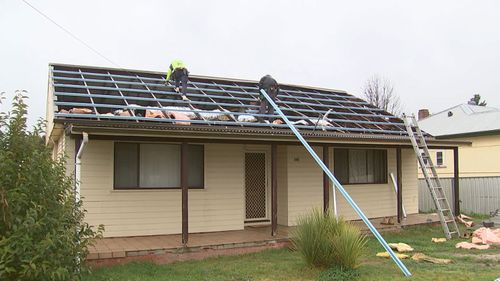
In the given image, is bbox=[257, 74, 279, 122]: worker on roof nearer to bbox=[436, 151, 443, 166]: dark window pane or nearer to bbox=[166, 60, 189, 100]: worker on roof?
bbox=[166, 60, 189, 100]: worker on roof

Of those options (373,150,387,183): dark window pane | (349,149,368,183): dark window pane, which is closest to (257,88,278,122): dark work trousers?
(349,149,368,183): dark window pane

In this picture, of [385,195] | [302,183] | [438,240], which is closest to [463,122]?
[385,195]

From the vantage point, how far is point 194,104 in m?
12.9

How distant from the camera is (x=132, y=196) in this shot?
1109 cm

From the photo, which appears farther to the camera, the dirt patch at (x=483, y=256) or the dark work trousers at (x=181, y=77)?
the dark work trousers at (x=181, y=77)

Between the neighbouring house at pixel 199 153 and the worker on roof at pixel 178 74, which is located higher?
the worker on roof at pixel 178 74

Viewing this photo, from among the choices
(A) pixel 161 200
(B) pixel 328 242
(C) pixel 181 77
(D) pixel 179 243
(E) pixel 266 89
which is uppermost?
(C) pixel 181 77

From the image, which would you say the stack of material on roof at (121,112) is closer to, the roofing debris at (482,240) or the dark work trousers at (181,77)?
the dark work trousers at (181,77)

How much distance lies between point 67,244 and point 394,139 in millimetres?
9678

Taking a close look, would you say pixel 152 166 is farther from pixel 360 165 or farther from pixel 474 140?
pixel 474 140

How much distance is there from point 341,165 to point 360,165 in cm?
84

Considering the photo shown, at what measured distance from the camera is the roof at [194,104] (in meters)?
10.8

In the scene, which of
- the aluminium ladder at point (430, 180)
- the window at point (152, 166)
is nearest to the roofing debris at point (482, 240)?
the aluminium ladder at point (430, 180)

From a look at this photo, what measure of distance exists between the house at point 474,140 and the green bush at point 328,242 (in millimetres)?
14495
